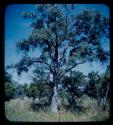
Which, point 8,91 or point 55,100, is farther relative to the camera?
point 55,100

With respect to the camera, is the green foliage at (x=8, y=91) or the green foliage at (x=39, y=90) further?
the green foliage at (x=39, y=90)

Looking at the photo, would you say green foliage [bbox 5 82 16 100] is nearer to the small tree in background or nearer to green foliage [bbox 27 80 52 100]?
the small tree in background

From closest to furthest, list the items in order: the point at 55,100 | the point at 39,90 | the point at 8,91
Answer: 1. the point at 8,91
2. the point at 55,100
3. the point at 39,90

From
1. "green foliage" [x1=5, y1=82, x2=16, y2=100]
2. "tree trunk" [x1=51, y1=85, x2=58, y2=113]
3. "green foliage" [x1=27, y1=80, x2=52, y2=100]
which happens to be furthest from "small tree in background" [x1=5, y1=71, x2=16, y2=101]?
"tree trunk" [x1=51, y1=85, x2=58, y2=113]

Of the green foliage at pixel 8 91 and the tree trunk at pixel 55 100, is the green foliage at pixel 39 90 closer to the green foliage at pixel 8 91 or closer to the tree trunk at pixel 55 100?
the tree trunk at pixel 55 100

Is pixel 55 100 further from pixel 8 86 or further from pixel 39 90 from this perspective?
pixel 8 86

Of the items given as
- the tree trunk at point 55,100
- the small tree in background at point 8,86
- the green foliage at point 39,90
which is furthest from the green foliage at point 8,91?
the tree trunk at point 55,100

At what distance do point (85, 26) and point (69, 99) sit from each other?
4.18 ft

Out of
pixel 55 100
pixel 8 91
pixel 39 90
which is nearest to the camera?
pixel 8 91

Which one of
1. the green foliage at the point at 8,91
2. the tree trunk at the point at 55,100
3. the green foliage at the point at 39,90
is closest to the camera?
the green foliage at the point at 8,91

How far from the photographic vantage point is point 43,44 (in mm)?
6188

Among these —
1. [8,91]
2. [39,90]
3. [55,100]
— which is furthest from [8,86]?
[39,90]

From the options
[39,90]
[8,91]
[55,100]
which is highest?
[8,91]
